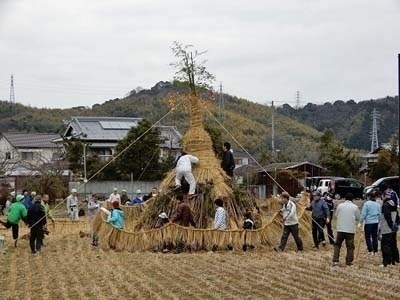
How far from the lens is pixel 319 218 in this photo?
60.1ft

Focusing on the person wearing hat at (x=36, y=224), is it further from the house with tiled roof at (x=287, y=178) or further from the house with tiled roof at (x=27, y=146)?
the house with tiled roof at (x=27, y=146)

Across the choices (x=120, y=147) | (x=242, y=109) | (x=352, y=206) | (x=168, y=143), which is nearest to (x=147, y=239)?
(x=352, y=206)

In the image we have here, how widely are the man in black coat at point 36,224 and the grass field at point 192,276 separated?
0.30 metres

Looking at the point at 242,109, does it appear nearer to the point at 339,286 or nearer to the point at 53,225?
the point at 53,225

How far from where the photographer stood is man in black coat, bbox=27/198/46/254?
17.5 m

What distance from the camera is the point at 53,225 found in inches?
904

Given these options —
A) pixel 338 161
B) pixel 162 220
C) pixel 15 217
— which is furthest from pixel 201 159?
pixel 338 161

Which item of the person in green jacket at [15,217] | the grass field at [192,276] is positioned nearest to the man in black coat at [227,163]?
the grass field at [192,276]

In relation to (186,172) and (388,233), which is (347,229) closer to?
A: (388,233)

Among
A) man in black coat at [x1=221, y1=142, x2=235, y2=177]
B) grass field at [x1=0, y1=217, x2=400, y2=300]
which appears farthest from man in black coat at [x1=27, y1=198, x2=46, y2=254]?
man in black coat at [x1=221, y1=142, x2=235, y2=177]

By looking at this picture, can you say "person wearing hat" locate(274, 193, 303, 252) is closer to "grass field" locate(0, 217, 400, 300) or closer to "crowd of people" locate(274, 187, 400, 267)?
"crowd of people" locate(274, 187, 400, 267)

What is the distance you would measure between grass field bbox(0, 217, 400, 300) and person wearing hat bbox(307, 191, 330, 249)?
0.89 meters

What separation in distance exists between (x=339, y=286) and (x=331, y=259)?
4.03m

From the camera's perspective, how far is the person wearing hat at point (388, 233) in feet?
47.0
